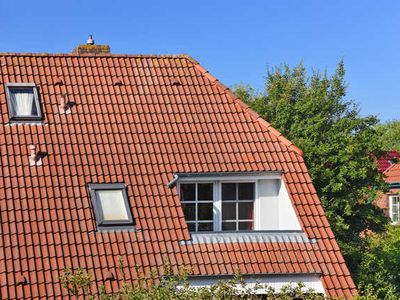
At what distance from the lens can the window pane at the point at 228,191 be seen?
1914cm

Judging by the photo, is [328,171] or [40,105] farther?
[328,171]

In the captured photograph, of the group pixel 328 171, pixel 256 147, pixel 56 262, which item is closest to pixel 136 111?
pixel 256 147

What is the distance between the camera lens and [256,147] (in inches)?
775

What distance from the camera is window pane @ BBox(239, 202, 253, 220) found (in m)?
19.3

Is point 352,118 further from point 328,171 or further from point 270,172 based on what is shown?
point 270,172

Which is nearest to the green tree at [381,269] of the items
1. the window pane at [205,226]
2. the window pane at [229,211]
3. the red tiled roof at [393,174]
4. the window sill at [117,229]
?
the window pane at [229,211]

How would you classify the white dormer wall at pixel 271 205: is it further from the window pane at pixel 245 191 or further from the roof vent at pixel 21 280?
the roof vent at pixel 21 280

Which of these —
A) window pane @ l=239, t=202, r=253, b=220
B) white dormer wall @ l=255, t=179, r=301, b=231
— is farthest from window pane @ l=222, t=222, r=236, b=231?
white dormer wall @ l=255, t=179, r=301, b=231

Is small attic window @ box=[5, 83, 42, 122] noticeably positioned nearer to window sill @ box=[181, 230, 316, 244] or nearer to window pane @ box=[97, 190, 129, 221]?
window pane @ box=[97, 190, 129, 221]

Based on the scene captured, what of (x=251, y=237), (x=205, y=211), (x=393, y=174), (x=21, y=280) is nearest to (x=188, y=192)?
(x=205, y=211)

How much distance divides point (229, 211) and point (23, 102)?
16.7ft

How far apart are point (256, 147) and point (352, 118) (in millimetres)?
10104

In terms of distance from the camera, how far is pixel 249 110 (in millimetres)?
20656

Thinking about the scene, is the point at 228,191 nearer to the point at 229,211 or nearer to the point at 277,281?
the point at 229,211
